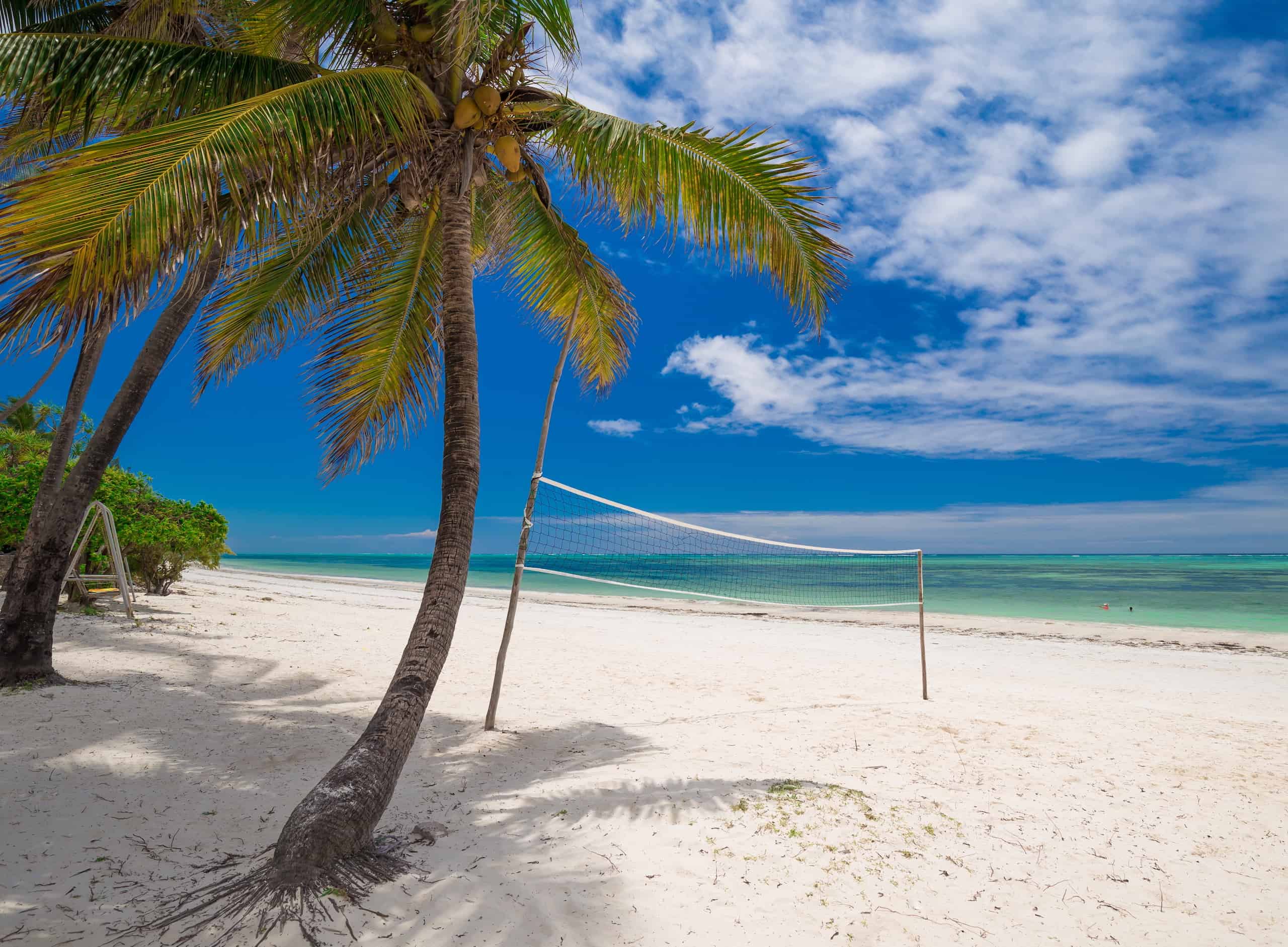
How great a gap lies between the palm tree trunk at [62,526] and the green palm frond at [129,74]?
69.5 inches

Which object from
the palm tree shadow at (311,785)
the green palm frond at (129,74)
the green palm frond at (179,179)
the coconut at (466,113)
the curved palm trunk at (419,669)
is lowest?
the palm tree shadow at (311,785)

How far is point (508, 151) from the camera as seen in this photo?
424 centimetres

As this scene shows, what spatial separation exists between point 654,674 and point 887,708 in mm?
2809

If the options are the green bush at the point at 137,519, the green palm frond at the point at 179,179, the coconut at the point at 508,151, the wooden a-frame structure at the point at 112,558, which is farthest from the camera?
the green bush at the point at 137,519

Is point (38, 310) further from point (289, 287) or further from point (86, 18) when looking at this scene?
point (86, 18)

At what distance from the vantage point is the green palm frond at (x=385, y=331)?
5.65m

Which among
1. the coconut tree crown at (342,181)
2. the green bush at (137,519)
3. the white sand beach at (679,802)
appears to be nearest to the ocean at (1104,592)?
the white sand beach at (679,802)

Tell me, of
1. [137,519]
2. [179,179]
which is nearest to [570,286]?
[179,179]

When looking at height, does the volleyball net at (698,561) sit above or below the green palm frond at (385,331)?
below

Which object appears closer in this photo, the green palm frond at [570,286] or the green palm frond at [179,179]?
the green palm frond at [179,179]

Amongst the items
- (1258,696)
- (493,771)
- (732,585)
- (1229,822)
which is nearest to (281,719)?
(493,771)

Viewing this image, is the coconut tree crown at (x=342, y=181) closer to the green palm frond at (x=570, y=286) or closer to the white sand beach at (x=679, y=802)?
the green palm frond at (x=570, y=286)

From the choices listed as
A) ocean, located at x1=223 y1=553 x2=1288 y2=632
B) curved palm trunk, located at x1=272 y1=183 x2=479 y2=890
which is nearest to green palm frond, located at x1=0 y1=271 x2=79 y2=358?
curved palm trunk, located at x1=272 y1=183 x2=479 y2=890

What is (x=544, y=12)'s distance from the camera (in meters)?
4.21
